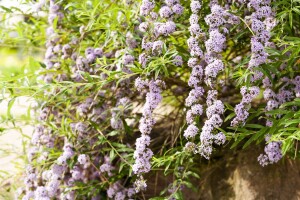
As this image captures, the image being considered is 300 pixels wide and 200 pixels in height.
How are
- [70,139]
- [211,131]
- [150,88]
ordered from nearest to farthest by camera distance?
[211,131] → [150,88] → [70,139]

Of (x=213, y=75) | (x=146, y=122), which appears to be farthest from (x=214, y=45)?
(x=146, y=122)

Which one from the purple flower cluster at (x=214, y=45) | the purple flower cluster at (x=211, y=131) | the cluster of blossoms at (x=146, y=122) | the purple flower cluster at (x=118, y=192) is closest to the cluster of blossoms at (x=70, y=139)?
the purple flower cluster at (x=118, y=192)

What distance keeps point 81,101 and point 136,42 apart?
445 mm

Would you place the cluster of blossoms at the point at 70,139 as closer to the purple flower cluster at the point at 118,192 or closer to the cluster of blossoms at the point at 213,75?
the purple flower cluster at the point at 118,192

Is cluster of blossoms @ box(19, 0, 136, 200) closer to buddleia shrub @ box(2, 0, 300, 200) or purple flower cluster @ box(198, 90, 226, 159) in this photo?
buddleia shrub @ box(2, 0, 300, 200)

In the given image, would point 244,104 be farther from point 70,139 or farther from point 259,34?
point 70,139

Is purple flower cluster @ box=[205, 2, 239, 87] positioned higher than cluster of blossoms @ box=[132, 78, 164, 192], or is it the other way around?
purple flower cluster @ box=[205, 2, 239, 87]

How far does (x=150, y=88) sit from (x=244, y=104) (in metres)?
0.37

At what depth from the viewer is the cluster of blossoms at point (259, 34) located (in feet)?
6.34

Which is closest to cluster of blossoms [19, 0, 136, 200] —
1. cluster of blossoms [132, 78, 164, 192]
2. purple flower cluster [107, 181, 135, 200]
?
purple flower cluster [107, 181, 135, 200]

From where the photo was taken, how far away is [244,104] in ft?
6.52

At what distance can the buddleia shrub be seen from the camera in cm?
201

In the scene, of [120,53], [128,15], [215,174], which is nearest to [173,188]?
[215,174]

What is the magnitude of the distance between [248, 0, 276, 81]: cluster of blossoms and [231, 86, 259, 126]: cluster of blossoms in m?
0.05
